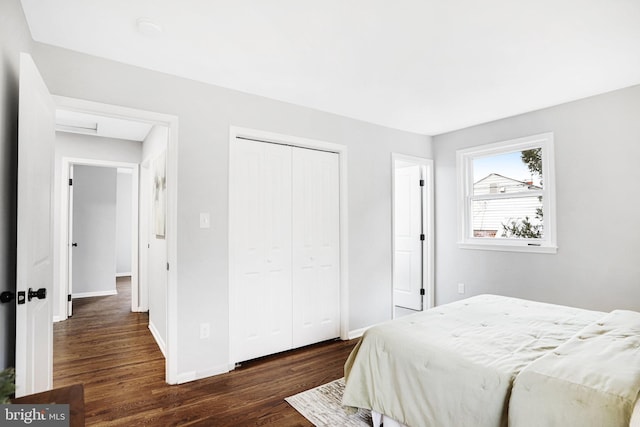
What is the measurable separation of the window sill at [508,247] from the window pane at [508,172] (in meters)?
0.61

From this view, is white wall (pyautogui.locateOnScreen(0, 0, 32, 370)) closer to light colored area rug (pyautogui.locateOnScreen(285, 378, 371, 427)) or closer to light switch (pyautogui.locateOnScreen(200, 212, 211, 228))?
light switch (pyautogui.locateOnScreen(200, 212, 211, 228))

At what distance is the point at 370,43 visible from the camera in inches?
87.9

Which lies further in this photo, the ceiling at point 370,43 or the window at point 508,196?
the window at point 508,196

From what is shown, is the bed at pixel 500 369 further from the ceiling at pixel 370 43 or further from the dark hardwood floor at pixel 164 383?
the ceiling at pixel 370 43

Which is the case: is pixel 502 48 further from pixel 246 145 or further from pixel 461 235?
pixel 461 235

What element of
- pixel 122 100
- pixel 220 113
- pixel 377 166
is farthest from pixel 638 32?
pixel 122 100

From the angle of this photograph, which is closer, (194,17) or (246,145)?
(194,17)

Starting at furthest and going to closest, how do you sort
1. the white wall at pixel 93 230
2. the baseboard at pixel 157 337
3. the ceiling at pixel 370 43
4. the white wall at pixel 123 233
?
the white wall at pixel 123 233 → the white wall at pixel 93 230 → the baseboard at pixel 157 337 → the ceiling at pixel 370 43

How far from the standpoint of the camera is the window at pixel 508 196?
348 centimetres

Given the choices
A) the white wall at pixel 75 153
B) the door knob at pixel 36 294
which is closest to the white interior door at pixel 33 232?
the door knob at pixel 36 294

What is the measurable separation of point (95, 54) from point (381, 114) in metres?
2.58

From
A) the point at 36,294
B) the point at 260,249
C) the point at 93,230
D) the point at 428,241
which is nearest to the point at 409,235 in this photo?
the point at 428,241

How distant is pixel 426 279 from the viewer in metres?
4.50

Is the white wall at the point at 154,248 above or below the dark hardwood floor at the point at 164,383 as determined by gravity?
above
